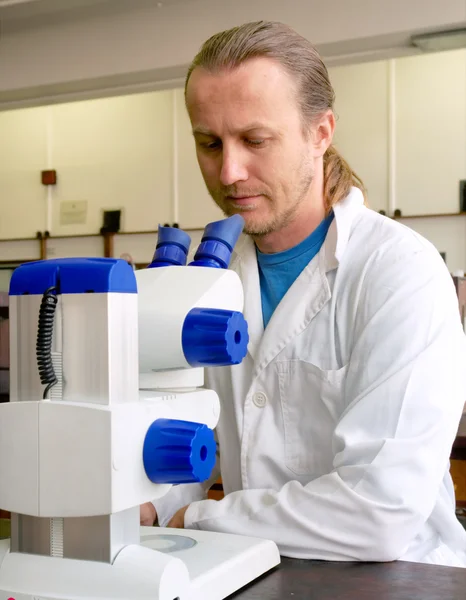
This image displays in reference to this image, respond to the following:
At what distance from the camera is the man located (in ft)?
3.27

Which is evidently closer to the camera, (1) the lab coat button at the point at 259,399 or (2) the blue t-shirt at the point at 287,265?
(1) the lab coat button at the point at 259,399

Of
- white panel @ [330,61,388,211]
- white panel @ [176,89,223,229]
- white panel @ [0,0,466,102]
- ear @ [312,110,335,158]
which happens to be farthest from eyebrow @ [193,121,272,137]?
A: white panel @ [176,89,223,229]

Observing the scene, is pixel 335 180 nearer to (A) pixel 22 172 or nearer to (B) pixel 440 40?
(B) pixel 440 40

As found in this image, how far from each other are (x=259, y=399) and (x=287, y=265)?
274mm

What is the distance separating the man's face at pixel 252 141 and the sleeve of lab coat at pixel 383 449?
0.26 meters

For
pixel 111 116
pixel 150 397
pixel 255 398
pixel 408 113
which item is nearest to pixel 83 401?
pixel 150 397

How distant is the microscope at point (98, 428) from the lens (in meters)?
0.71

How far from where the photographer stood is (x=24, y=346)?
2.48 ft

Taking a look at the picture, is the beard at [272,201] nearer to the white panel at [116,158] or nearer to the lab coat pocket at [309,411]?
the lab coat pocket at [309,411]

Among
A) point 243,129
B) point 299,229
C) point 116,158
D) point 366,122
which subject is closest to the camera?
point 243,129

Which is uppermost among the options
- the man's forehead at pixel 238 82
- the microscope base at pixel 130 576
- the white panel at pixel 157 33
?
the white panel at pixel 157 33

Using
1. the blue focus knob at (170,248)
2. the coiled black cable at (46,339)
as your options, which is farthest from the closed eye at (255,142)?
the coiled black cable at (46,339)

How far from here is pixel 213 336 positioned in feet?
2.52

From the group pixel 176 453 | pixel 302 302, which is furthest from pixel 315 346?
pixel 176 453
